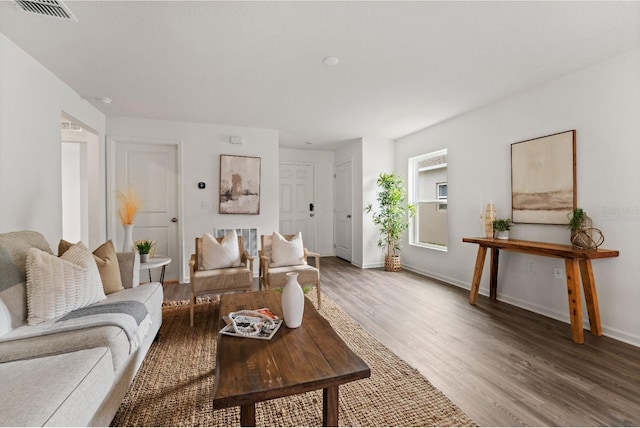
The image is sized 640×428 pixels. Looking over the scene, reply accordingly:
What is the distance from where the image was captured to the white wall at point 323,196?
656 centimetres

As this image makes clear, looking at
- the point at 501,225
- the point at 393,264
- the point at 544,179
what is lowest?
the point at 393,264

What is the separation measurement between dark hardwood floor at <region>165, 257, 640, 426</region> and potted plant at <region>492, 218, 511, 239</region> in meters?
0.79

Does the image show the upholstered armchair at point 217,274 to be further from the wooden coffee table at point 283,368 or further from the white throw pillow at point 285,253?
the wooden coffee table at point 283,368

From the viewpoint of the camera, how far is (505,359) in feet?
6.99

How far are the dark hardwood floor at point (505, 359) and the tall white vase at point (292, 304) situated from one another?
1009 mm

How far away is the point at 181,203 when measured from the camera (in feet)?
14.2

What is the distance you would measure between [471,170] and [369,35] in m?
2.52

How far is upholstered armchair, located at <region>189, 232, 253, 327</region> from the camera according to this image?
2814 mm

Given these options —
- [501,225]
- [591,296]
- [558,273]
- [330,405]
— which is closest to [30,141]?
[330,405]

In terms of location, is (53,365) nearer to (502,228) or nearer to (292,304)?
(292,304)

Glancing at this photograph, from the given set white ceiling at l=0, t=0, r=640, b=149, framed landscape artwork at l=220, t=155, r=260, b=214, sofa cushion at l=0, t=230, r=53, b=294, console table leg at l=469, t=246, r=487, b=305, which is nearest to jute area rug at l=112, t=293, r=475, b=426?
sofa cushion at l=0, t=230, r=53, b=294

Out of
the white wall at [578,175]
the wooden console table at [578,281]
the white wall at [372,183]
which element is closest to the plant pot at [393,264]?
the white wall at [372,183]

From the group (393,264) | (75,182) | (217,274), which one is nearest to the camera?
(217,274)

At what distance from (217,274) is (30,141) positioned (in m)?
1.89
